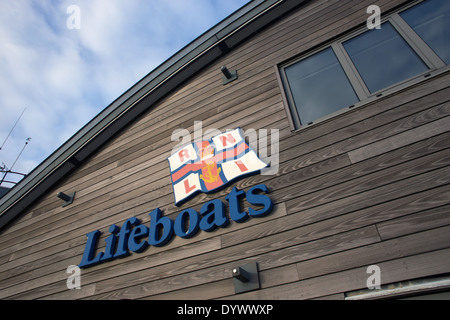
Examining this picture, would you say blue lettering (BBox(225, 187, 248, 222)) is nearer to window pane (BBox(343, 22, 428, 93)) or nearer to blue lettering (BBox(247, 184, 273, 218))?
blue lettering (BBox(247, 184, 273, 218))

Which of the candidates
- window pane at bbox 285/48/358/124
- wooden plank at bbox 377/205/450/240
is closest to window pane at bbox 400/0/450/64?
window pane at bbox 285/48/358/124

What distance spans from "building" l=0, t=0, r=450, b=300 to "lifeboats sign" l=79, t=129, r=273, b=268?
31 millimetres

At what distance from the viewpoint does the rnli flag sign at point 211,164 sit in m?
3.51

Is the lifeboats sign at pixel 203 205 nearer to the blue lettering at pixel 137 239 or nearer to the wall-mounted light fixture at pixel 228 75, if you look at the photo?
the blue lettering at pixel 137 239

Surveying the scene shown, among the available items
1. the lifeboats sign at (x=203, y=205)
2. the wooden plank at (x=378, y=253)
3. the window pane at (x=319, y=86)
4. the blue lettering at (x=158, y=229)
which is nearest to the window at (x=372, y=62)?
the window pane at (x=319, y=86)

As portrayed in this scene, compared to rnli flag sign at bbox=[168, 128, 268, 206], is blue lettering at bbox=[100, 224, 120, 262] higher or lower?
lower

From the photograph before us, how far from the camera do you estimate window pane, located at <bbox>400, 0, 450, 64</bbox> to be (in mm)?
3090

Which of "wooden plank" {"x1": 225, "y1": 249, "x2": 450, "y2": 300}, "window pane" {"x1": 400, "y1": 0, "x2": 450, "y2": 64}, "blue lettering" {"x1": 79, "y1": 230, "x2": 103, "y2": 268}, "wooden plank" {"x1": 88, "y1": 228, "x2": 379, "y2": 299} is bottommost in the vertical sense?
"wooden plank" {"x1": 225, "y1": 249, "x2": 450, "y2": 300}

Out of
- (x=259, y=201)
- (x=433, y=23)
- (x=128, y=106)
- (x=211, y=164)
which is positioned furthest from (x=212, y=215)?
(x=433, y=23)

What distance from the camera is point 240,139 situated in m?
3.79

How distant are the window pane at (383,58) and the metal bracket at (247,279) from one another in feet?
8.67

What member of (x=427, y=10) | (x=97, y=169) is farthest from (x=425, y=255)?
(x=97, y=169)
